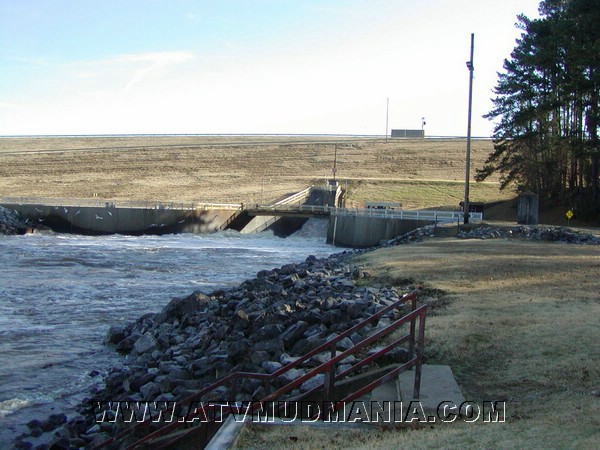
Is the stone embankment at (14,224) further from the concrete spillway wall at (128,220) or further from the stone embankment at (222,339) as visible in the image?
the stone embankment at (222,339)

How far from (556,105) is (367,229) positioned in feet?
45.6

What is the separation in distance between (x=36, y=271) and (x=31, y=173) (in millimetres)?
70949

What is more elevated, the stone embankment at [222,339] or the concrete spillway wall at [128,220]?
the stone embankment at [222,339]

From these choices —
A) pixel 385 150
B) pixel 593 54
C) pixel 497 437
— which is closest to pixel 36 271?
pixel 497 437

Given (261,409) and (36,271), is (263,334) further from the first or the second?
(36,271)

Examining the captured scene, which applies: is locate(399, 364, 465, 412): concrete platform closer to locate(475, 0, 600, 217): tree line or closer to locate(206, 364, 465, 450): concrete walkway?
locate(206, 364, 465, 450): concrete walkway

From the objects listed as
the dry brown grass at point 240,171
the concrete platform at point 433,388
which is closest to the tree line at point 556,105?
the dry brown grass at point 240,171

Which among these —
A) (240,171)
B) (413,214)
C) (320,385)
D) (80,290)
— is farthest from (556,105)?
(240,171)

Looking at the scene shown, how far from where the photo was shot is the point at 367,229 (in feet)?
151

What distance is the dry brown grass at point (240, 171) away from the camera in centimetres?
7228

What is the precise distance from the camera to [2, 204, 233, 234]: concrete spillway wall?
168 ft

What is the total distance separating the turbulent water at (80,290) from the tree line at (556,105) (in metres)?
15.2

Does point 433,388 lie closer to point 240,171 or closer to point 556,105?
point 556,105

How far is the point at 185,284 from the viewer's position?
77.5ft
